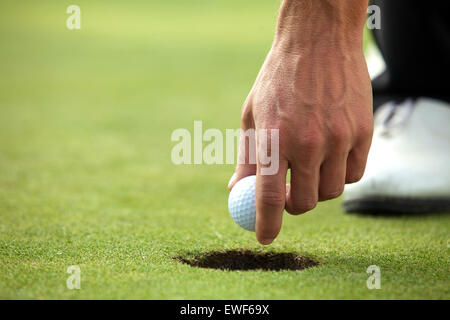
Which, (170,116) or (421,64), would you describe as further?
(170,116)

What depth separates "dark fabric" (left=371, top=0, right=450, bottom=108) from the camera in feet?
9.22

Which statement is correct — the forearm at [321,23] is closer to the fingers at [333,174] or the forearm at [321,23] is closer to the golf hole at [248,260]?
the fingers at [333,174]

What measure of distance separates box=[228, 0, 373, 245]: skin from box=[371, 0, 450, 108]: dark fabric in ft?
4.46

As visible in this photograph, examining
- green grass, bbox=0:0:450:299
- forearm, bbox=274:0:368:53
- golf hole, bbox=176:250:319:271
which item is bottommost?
golf hole, bbox=176:250:319:271

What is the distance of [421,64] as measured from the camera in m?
2.87

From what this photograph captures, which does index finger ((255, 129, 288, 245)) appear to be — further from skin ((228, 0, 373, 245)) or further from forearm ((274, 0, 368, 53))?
forearm ((274, 0, 368, 53))

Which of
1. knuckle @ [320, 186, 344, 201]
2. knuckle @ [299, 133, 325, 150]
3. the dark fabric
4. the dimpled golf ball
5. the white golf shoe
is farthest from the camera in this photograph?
the dark fabric

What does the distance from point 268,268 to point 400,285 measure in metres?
0.41

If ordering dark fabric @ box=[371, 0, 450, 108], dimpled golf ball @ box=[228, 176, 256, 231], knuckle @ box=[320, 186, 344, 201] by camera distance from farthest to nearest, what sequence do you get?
dark fabric @ box=[371, 0, 450, 108]
dimpled golf ball @ box=[228, 176, 256, 231]
knuckle @ box=[320, 186, 344, 201]

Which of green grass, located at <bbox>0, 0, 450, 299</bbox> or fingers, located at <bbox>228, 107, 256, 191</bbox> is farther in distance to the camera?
fingers, located at <bbox>228, 107, 256, 191</bbox>

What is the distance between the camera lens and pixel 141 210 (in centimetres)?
240

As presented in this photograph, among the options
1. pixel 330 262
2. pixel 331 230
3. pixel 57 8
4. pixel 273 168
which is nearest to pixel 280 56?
pixel 273 168

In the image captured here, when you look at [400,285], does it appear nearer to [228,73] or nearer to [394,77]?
[394,77]

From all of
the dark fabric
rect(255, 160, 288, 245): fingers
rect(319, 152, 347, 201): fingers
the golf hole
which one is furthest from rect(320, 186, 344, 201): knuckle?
the dark fabric
